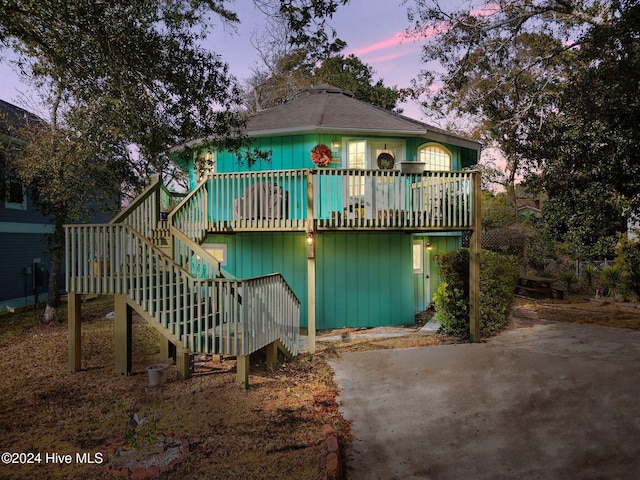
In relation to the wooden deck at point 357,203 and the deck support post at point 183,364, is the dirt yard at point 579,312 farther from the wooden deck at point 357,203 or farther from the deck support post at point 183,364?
the deck support post at point 183,364

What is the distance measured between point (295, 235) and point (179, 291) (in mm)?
5095

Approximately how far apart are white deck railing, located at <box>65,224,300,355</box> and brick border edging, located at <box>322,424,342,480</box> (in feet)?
6.98

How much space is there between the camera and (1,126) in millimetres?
13516

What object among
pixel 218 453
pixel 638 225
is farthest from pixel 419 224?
pixel 638 225

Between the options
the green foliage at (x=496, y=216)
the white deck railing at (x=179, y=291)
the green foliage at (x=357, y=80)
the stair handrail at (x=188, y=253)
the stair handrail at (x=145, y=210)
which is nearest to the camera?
the white deck railing at (x=179, y=291)

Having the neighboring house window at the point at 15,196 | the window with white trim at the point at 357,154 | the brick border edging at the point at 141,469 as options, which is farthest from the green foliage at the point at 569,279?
the neighboring house window at the point at 15,196

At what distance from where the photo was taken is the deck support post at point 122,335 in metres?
7.53

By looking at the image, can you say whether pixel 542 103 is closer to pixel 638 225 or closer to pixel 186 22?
pixel 638 225

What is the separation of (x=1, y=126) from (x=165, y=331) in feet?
36.3

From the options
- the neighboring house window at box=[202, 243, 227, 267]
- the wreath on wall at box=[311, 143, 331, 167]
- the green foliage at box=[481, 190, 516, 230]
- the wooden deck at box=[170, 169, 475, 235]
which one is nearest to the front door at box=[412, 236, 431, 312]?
the wooden deck at box=[170, 169, 475, 235]

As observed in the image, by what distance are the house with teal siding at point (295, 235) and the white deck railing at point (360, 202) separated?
0.03 m

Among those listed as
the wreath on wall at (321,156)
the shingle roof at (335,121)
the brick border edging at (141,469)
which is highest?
the shingle roof at (335,121)

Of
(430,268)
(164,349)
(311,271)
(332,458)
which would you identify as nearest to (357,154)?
(311,271)

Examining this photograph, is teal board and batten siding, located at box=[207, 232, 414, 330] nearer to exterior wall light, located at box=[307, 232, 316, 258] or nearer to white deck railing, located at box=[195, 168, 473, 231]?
white deck railing, located at box=[195, 168, 473, 231]
